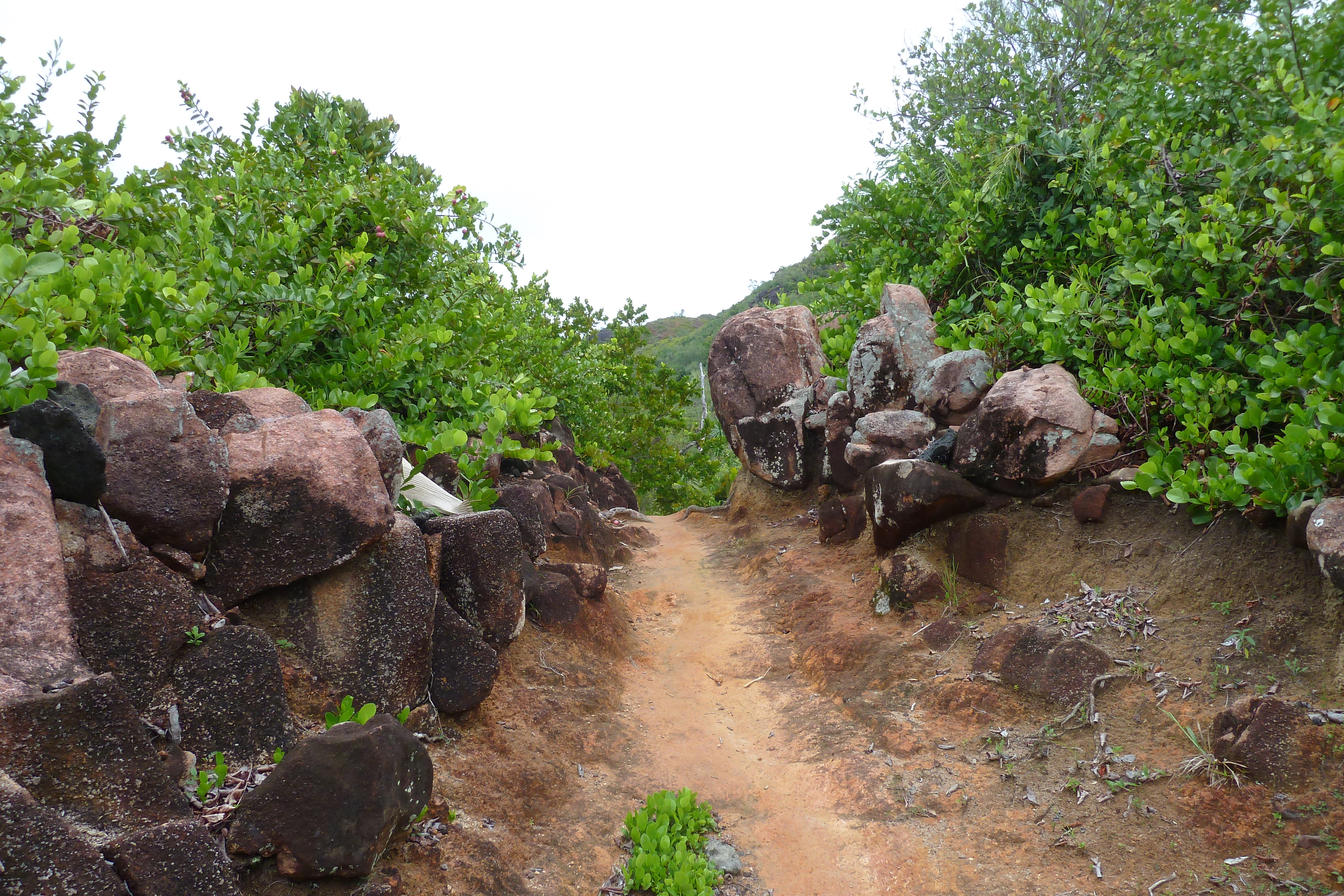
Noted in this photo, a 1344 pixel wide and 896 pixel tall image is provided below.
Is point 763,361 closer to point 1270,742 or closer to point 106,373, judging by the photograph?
point 1270,742

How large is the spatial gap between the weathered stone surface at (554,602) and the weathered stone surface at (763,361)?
7.06m

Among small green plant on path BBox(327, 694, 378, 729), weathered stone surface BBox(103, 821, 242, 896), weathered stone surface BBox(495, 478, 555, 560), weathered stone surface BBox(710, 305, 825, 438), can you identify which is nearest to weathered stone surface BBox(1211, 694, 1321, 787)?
small green plant on path BBox(327, 694, 378, 729)

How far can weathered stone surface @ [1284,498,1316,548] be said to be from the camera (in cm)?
473

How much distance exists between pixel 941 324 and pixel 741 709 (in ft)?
20.7

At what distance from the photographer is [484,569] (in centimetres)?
573

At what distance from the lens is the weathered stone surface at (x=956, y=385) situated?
8.70 meters

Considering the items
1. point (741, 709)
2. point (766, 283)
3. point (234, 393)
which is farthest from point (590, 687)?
point (766, 283)

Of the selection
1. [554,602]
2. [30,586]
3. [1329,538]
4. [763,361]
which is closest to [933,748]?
[1329,538]

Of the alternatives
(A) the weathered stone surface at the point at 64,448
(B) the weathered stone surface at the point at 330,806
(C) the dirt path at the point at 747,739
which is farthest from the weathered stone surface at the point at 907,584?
(A) the weathered stone surface at the point at 64,448

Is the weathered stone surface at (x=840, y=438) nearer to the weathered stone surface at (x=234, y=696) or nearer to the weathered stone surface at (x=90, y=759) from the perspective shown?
the weathered stone surface at (x=234, y=696)

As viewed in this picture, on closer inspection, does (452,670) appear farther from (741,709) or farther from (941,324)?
(941,324)

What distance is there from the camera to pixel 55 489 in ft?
10.2

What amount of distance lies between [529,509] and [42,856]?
20.2 ft

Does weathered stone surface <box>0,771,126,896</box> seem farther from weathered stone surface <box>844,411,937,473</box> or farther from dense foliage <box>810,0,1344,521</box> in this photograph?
weathered stone surface <box>844,411,937,473</box>
